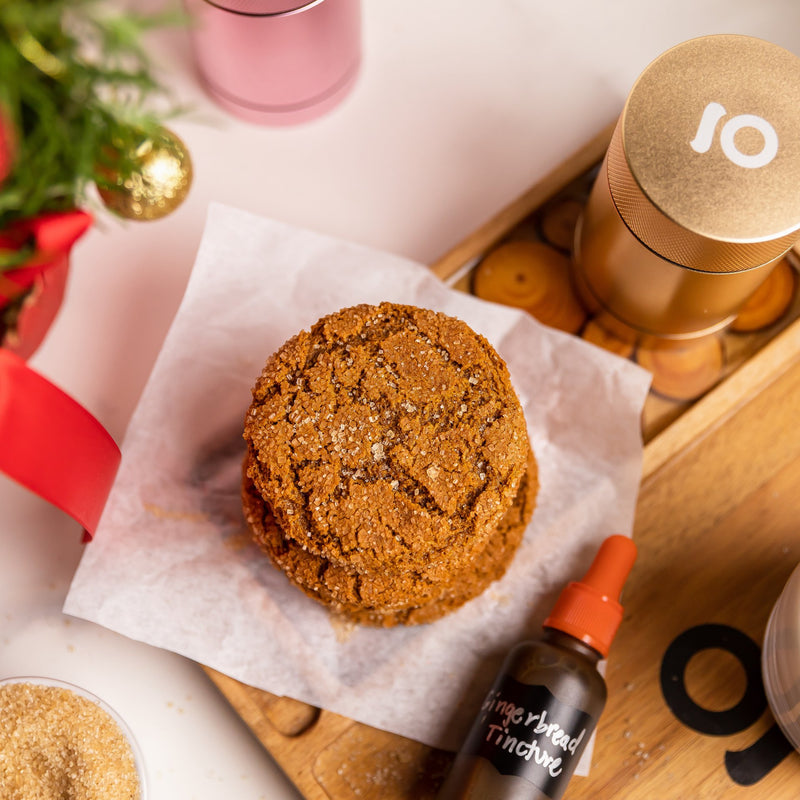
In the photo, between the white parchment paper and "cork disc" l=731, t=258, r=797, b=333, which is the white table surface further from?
"cork disc" l=731, t=258, r=797, b=333

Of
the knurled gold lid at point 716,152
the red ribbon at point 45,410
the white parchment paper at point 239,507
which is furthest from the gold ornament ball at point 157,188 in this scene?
the knurled gold lid at point 716,152

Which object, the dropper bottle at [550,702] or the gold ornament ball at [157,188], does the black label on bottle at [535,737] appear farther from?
the gold ornament ball at [157,188]

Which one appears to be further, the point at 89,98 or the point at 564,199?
the point at 564,199

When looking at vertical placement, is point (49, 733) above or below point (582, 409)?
below

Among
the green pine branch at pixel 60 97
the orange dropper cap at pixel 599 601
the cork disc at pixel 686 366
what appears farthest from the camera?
the cork disc at pixel 686 366

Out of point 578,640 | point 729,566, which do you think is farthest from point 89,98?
point 729,566

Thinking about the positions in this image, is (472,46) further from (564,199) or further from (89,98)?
(89,98)

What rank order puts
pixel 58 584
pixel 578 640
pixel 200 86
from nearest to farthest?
pixel 578 640
pixel 58 584
pixel 200 86

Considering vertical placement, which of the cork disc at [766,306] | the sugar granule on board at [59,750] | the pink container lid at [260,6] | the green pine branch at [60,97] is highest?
the green pine branch at [60,97]
